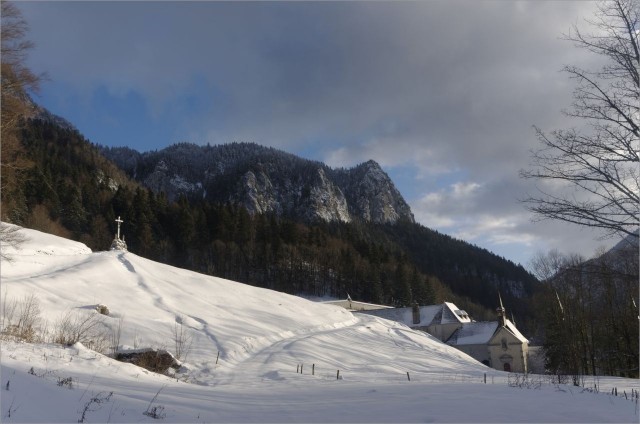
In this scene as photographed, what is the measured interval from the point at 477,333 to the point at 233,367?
48.1 metres

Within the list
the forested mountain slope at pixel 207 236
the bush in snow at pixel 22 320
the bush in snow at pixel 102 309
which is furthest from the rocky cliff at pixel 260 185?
the bush in snow at pixel 22 320

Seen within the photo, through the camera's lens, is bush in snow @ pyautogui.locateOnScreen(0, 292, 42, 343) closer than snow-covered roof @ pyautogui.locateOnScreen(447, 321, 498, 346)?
Yes

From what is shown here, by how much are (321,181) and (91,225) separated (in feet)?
382

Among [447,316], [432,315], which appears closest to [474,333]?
[447,316]

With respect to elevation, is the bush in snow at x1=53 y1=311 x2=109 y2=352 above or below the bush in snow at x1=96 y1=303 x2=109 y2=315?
below

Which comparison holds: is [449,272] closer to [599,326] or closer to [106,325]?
[599,326]

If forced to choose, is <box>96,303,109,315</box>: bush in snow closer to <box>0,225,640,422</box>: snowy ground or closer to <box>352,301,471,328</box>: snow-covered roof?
<box>0,225,640,422</box>: snowy ground

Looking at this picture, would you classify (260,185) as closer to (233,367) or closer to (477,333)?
(477,333)

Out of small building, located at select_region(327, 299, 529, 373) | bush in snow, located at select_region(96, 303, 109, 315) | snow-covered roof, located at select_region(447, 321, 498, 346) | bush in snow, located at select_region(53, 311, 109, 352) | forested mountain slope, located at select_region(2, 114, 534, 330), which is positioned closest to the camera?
bush in snow, located at select_region(53, 311, 109, 352)

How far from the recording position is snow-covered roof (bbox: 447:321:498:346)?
186 ft

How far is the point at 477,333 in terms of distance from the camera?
191 feet

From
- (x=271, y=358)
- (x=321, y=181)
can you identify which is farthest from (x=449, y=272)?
(x=271, y=358)

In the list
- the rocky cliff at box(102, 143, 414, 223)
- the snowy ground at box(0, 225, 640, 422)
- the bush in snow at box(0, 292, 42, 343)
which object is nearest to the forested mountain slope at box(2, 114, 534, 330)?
the snowy ground at box(0, 225, 640, 422)

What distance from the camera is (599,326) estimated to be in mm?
34562
